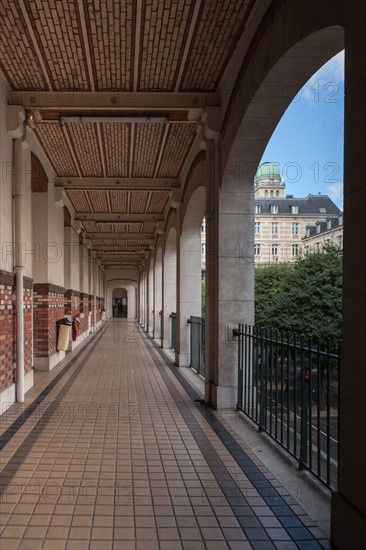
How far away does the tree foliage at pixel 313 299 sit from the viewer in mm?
20047

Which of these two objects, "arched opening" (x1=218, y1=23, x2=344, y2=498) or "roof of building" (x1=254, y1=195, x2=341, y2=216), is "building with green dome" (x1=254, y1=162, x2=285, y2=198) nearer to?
"roof of building" (x1=254, y1=195, x2=341, y2=216)

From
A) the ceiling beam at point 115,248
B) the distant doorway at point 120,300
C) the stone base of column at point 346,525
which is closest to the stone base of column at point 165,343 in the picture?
the ceiling beam at point 115,248

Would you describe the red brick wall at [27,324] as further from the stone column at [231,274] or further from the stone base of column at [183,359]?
the stone base of column at [183,359]

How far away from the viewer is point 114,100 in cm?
648

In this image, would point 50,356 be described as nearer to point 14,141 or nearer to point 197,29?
point 14,141

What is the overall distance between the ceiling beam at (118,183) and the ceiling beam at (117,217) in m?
4.02

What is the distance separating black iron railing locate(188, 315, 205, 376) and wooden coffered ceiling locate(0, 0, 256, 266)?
128 inches

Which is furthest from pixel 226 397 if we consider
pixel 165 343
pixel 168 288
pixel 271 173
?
pixel 271 173

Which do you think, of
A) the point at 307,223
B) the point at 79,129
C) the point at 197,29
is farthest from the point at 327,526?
the point at 307,223

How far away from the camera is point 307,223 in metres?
47.6

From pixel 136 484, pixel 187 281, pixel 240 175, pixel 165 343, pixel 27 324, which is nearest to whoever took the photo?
pixel 136 484

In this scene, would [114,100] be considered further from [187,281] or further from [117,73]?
[187,281]

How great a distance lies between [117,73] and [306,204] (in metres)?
47.1

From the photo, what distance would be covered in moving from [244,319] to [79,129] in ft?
13.4
